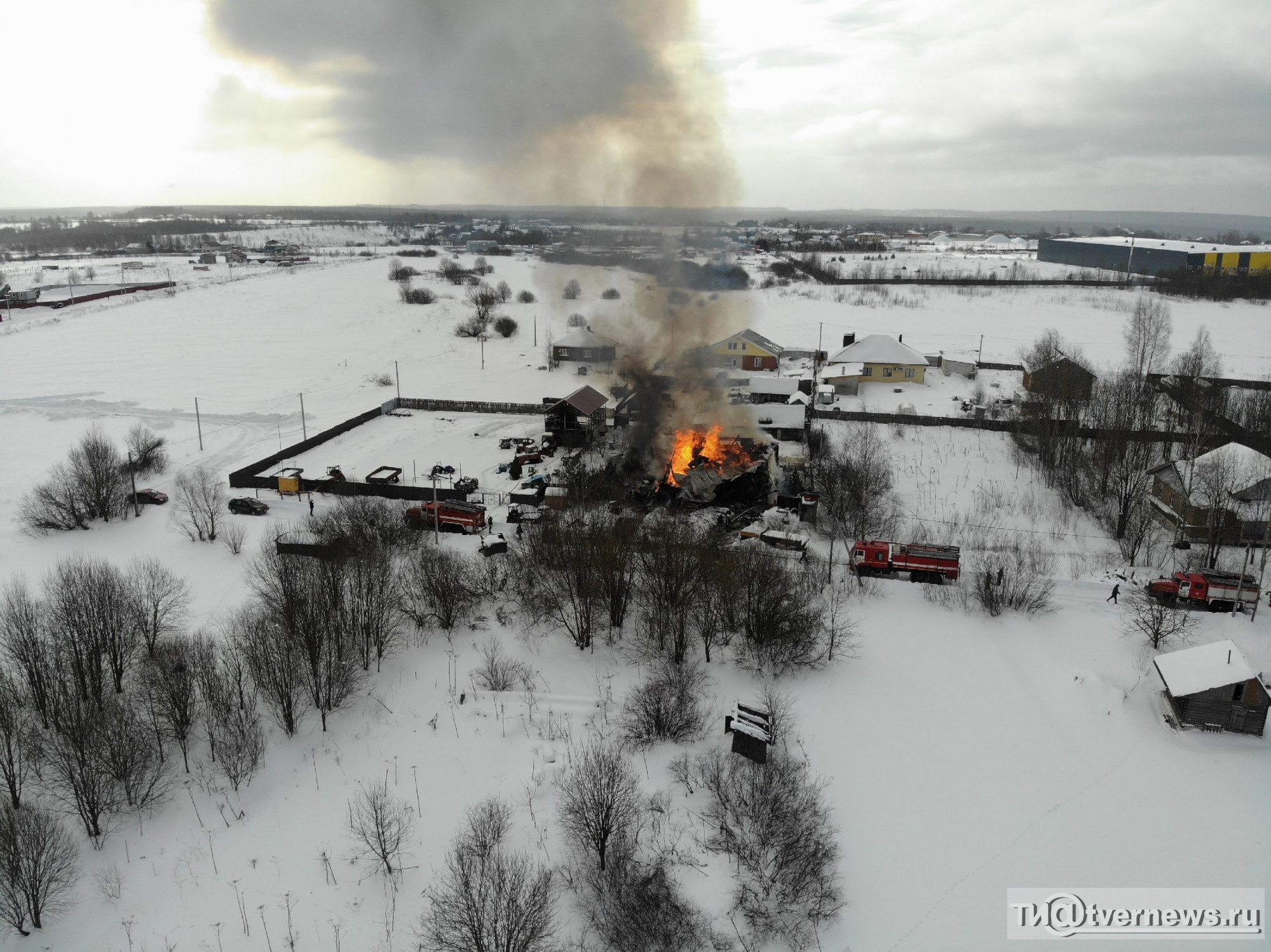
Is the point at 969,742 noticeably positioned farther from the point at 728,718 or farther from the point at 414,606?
the point at 414,606

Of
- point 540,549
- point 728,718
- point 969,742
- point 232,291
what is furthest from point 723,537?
point 232,291

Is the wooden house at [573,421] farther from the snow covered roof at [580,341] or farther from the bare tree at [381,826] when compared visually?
the bare tree at [381,826]

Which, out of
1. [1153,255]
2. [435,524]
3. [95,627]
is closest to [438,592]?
[435,524]

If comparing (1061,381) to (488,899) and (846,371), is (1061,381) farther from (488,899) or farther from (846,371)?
(488,899)

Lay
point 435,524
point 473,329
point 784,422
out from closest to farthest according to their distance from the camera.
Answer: point 435,524
point 784,422
point 473,329

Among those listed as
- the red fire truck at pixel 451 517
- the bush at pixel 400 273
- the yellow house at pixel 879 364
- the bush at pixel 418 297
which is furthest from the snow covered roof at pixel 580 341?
the bush at pixel 400 273
